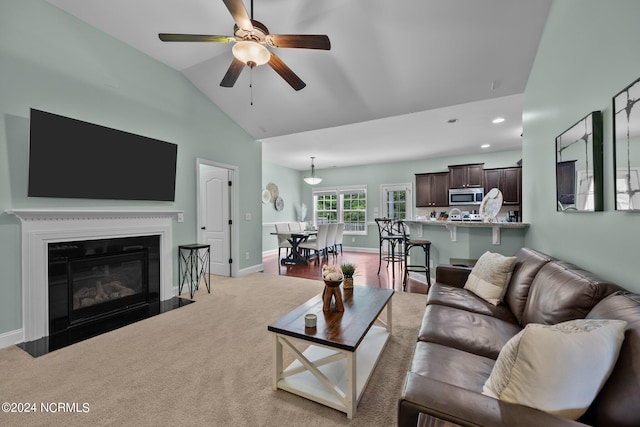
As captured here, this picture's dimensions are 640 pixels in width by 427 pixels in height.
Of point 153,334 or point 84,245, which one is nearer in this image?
point 153,334

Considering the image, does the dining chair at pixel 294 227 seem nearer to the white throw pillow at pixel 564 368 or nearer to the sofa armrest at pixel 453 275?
the sofa armrest at pixel 453 275

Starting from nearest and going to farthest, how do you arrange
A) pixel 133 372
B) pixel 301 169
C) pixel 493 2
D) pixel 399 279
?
pixel 133 372
pixel 493 2
pixel 399 279
pixel 301 169

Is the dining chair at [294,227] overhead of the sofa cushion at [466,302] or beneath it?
overhead

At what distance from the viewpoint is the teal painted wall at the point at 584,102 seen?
135cm

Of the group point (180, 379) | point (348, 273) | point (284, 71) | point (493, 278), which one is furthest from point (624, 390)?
point (284, 71)

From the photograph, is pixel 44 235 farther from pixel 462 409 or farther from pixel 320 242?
pixel 320 242

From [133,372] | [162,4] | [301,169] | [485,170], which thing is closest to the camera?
[133,372]

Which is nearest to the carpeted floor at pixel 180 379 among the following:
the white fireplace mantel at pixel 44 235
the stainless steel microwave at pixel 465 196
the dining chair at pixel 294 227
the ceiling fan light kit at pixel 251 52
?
the white fireplace mantel at pixel 44 235

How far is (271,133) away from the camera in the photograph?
492 centimetres

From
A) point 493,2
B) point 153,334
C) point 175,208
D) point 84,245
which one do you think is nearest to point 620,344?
point 493,2

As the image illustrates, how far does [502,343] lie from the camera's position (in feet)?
5.06

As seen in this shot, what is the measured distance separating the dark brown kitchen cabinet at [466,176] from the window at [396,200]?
122cm

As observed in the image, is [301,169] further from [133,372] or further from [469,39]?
[133,372]

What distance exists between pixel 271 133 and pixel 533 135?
3.90 m
